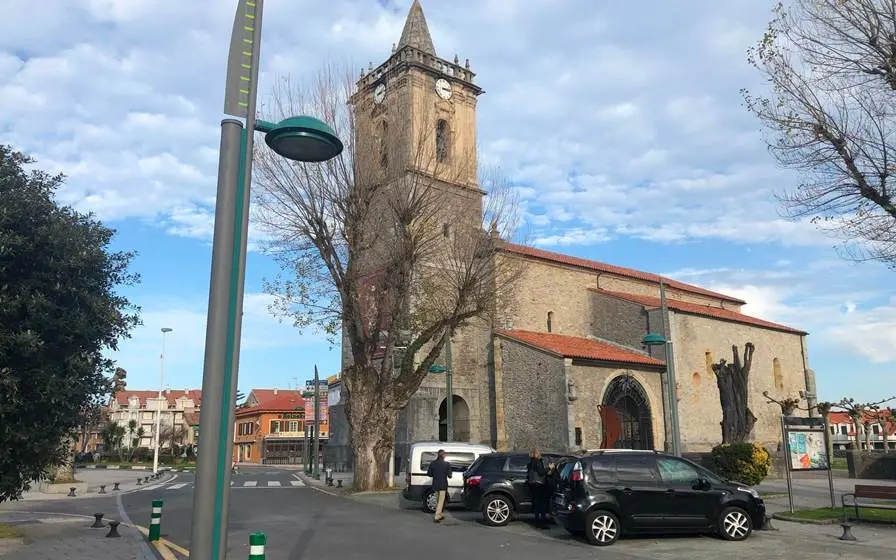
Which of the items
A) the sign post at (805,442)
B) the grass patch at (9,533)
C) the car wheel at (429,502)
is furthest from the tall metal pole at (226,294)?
the sign post at (805,442)

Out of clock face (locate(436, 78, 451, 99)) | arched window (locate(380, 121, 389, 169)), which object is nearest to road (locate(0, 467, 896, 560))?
arched window (locate(380, 121, 389, 169))

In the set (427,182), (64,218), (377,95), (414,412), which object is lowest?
(414,412)

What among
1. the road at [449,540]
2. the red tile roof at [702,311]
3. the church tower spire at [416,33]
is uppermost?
the church tower spire at [416,33]

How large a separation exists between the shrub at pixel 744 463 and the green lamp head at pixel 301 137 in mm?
16742

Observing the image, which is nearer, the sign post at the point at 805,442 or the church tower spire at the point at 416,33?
the sign post at the point at 805,442

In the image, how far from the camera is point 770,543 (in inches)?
455

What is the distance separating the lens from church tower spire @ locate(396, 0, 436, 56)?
38000mm

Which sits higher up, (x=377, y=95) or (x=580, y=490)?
(x=377, y=95)

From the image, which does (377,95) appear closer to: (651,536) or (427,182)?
(427,182)

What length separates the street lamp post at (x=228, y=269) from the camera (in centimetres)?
416

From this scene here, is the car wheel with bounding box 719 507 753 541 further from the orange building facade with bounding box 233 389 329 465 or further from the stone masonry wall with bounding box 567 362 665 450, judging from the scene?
the orange building facade with bounding box 233 389 329 465

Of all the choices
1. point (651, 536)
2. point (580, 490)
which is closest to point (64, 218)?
point (580, 490)

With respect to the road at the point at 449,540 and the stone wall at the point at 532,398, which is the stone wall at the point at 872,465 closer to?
the stone wall at the point at 532,398

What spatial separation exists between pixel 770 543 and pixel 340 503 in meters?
12.4
